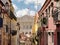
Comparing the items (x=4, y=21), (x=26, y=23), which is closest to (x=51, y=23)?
(x=4, y=21)

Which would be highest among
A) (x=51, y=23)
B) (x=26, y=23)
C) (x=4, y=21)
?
(x=4, y=21)

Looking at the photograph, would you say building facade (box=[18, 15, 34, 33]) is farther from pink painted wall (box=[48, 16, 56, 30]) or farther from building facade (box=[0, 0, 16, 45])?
pink painted wall (box=[48, 16, 56, 30])

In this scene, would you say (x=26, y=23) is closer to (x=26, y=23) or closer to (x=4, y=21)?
(x=26, y=23)

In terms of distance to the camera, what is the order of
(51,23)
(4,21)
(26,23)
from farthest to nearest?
(26,23)
(4,21)
(51,23)

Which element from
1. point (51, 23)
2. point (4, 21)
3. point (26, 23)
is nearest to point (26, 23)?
point (26, 23)

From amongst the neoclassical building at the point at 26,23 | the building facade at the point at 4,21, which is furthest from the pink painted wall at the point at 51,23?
the neoclassical building at the point at 26,23

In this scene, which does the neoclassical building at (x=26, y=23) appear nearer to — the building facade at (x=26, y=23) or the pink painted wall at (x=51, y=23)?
the building facade at (x=26, y=23)

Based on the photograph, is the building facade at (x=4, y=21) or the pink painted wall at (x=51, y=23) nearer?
the pink painted wall at (x=51, y=23)

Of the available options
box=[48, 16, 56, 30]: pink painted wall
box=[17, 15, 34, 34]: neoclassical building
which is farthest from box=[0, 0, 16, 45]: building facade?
box=[17, 15, 34, 34]: neoclassical building

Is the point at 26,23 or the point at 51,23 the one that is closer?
the point at 51,23

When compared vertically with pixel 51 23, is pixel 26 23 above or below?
below

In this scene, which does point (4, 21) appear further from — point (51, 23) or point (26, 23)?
point (26, 23)

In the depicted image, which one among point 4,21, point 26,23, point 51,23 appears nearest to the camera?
point 51,23

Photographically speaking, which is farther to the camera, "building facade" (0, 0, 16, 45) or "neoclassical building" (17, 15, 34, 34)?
"neoclassical building" (17, 15, 34, 34)
